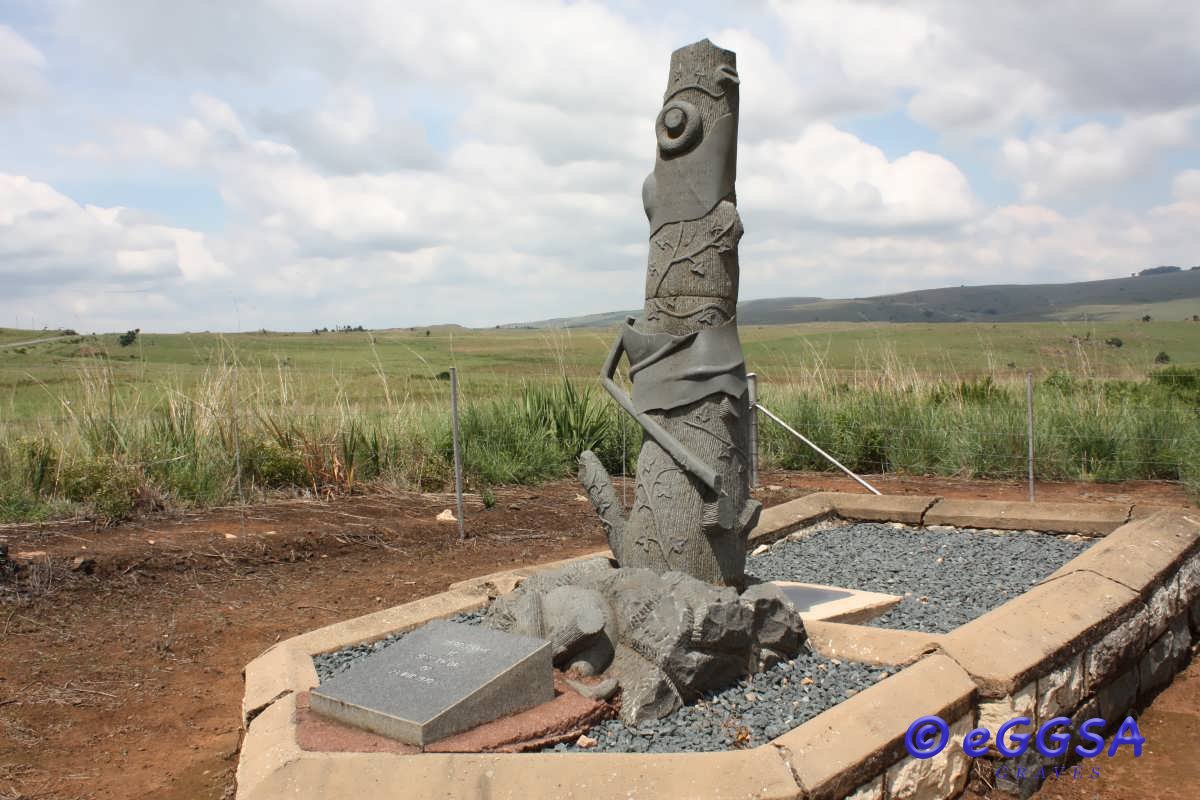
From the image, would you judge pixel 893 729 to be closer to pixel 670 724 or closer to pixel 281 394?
pixel 670 724

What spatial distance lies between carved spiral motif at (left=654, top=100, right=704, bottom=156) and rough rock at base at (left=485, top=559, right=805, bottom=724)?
2.01m

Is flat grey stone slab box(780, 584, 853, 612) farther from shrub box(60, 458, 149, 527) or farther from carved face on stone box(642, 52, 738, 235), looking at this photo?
shrub box(60, 458, 149, 527)

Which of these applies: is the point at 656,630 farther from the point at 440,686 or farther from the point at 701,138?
the point at 701,138

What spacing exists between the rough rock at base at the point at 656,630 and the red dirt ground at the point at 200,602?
1265 mm

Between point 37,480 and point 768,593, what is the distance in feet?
22.5

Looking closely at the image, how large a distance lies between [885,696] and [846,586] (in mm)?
2382

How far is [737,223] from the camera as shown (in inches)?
171

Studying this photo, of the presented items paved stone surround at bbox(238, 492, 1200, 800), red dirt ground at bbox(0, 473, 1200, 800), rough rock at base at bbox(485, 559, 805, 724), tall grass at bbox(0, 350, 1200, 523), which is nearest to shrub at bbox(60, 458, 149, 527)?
tall grass at bbox(0, 350, 1200, 523)

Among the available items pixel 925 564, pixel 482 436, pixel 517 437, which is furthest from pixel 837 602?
pixel 482 436

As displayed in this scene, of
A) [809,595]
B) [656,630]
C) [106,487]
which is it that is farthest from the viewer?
[106,487]

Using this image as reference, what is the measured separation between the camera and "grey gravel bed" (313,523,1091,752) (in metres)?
3.42

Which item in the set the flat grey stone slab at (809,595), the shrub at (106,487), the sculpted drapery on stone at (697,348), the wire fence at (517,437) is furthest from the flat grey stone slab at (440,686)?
the shrub at (106,487)

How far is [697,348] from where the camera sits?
434 centimetres

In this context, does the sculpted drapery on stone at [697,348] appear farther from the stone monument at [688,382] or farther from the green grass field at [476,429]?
the green grass field at [476,429]
